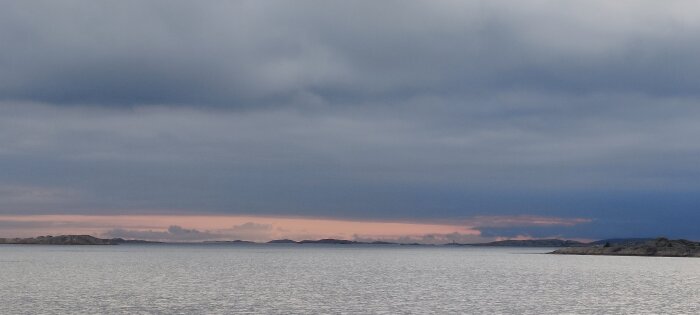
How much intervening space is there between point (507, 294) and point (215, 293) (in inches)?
1487

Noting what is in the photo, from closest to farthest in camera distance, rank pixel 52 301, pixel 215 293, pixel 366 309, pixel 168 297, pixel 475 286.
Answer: pixel 366 309
pixel 52 301
pixel 168 297
pixel 215 293
pixel 475 286

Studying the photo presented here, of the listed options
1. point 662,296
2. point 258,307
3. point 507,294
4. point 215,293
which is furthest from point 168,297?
point 662,296

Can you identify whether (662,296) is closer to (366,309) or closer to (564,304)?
(564,304)

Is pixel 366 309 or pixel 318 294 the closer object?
pixel 366 309

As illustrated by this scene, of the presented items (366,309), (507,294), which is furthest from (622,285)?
(366,309)

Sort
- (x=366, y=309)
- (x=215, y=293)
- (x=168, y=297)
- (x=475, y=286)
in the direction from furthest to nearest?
(x=475, y=286) < (x=215, y=293) < (x=168, y=297) < (x=366, y=309)

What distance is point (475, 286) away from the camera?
114 m

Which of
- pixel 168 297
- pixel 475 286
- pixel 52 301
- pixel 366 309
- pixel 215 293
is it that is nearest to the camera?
pixel 366 309

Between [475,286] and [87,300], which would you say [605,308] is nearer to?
[475,286]

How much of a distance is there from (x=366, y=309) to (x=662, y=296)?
44.9m

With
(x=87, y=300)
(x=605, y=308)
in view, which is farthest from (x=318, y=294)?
(x=605, y=308)

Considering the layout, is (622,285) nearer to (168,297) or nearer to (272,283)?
(272,283)

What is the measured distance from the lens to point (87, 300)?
80.6 m

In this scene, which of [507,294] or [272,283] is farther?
[272,283]
